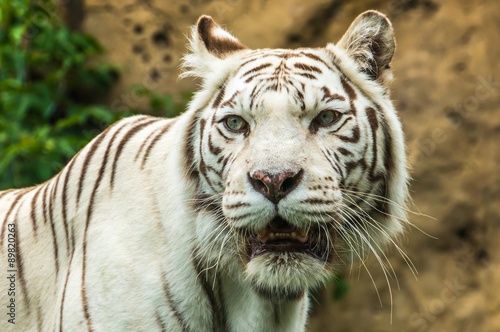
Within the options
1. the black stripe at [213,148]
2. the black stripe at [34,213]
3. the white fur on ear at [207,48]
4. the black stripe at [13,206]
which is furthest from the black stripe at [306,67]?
the black stripe at [13,206]

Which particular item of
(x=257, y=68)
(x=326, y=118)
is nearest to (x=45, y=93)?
(x=257, y=68)

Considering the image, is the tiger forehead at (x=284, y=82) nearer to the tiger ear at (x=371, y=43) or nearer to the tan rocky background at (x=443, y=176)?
the tiger ear at (x=371, y=43)

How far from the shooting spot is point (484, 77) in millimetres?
5652

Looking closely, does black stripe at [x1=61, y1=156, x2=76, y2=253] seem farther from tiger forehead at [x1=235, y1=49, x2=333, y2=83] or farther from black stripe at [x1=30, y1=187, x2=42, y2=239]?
tiger forehead at [x1=235, y1=49, x2=333, y2=83]

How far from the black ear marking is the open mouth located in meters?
0.69

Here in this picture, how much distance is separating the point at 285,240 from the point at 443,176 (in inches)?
137

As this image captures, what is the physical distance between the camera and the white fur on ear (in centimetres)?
271

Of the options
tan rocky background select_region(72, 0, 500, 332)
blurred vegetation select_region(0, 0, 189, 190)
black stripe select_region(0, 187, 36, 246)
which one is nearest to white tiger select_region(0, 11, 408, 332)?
black stripe select_region(0, 187, 36, 246)

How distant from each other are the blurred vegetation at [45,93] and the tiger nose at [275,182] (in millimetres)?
2508

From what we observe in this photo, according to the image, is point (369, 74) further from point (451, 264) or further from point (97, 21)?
point (97, 21)

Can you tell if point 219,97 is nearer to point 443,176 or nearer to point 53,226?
point 53,226

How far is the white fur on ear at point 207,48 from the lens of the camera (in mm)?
2711

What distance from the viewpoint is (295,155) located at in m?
2.31

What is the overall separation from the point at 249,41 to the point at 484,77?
5.64 ft
